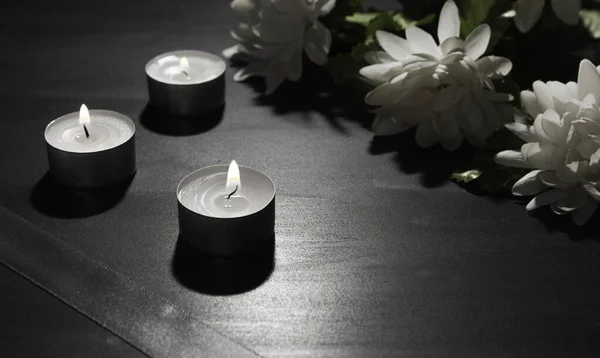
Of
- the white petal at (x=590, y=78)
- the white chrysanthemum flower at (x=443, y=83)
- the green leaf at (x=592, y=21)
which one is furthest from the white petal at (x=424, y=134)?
the green leaf at (x=592, y=21)

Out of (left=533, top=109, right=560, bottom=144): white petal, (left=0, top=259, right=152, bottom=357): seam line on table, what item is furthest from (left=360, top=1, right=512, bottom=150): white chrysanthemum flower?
(left=0, top=259, right=152, bottom=357): seam line on table

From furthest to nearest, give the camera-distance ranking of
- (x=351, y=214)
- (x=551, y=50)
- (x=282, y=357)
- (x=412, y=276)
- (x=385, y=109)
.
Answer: (x=551, y=50), (x=385, y=109), (x=351, y=214), (x=412, y=276), (x=282, y=357)

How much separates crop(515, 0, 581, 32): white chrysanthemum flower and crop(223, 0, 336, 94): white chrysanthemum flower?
0.27 m

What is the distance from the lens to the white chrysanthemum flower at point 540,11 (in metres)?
1.04

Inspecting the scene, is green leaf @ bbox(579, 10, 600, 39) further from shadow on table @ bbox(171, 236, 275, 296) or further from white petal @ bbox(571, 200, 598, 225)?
shadow on table @ bbox(171, 236, 275, 296)

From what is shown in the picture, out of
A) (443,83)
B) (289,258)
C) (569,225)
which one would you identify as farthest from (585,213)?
(289,258)

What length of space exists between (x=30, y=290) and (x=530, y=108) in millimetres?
605

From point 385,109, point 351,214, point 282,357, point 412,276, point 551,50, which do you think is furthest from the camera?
point 551,50

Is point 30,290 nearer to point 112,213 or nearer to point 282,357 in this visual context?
point 112,213

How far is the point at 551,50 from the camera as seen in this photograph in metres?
1.18

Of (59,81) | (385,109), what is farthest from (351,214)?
(59,81)

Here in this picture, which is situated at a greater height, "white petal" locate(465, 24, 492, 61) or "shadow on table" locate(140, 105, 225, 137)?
"white petal" locate(465, 24, 492, 61)

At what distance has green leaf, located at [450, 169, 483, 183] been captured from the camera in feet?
3.25

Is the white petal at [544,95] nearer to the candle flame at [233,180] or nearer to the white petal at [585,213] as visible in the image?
the white petal at [585,213]
